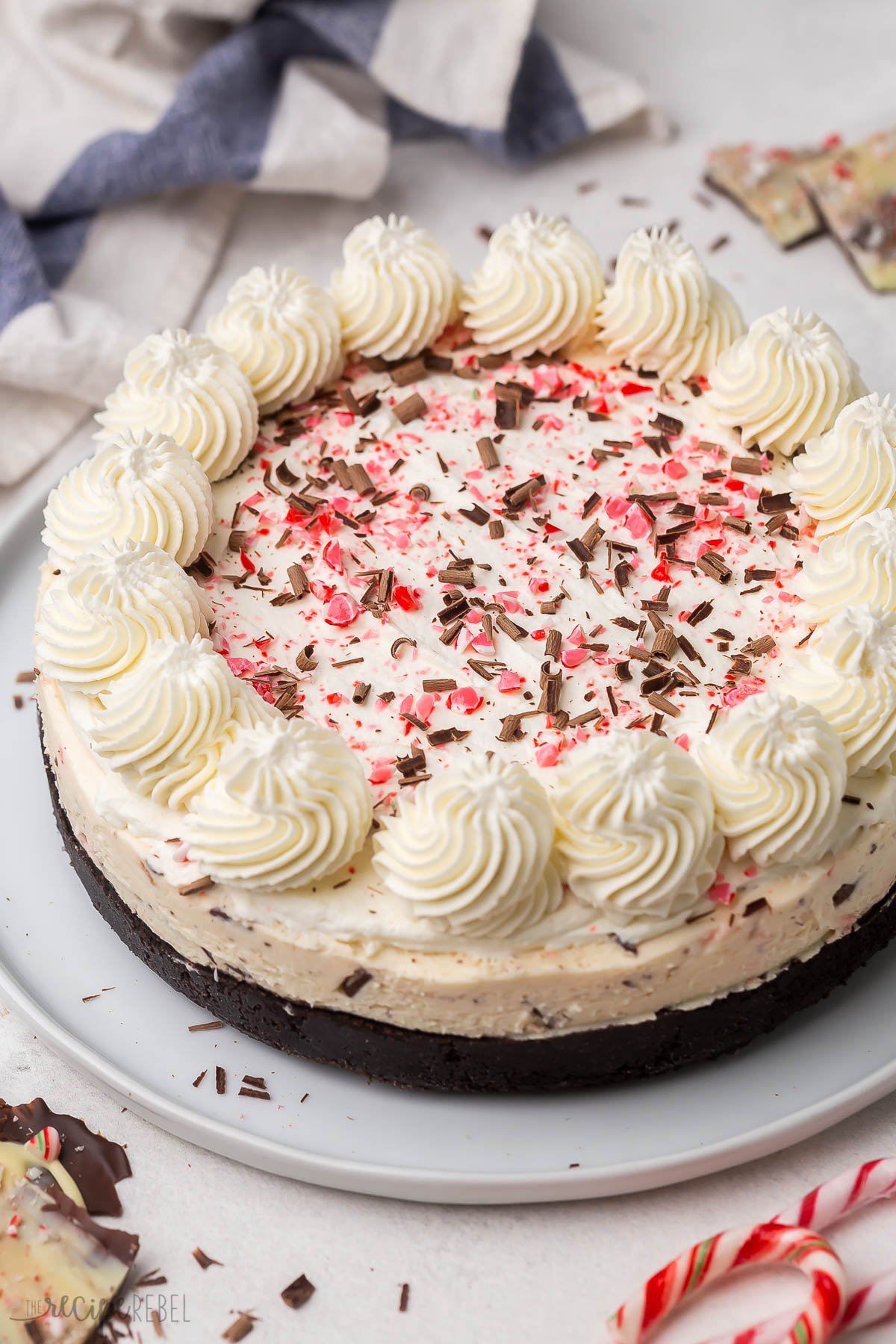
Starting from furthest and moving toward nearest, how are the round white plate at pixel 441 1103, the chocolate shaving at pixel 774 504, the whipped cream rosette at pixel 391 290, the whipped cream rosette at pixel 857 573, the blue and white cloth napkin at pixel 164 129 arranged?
the blue and white cloth napkin at pixel 164 129, the whipped cream rosette at pixel 391 290, the chocolate shaving at pixel 774 504, the whipped cream rosette at pixel 857 573, the round white plate at pixel 441 1103

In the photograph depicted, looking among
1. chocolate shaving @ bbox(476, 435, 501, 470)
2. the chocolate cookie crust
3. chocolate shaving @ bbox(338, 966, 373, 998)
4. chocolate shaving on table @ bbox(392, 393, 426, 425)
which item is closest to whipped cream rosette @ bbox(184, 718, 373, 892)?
chocolate shaving @ bbox(338, 966, 373, 998)

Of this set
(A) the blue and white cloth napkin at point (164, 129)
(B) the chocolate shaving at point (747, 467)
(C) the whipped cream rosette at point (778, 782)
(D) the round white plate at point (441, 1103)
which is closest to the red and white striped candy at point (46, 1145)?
(D) the round white plate at point (441, 1103)

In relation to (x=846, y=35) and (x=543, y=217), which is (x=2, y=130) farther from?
(x=846, y=35)

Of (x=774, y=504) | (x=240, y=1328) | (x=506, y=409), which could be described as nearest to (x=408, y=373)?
(x=506, y=409)

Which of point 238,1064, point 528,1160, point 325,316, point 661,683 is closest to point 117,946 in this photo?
point 238,1064

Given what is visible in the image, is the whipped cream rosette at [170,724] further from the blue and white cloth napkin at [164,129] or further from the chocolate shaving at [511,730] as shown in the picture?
the blue and white cloth napkin at [164,129]

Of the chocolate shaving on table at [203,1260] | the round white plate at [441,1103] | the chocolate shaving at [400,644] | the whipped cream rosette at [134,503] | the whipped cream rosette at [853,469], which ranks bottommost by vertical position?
the chocolate shaving on table at [203,1260]
